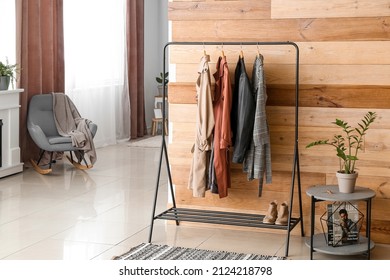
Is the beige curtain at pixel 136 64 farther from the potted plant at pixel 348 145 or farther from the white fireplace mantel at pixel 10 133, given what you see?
the potted plant at pixel 348 145

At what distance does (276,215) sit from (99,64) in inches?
201

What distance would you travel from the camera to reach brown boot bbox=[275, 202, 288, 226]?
4.54 meters

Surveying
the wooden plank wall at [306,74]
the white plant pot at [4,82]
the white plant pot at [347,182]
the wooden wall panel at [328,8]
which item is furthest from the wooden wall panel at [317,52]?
the white plant pot at [4,82]

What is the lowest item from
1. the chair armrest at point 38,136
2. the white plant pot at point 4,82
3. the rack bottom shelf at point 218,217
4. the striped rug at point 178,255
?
the striped rug at point 178,255

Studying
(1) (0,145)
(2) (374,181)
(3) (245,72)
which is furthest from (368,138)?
(1) (0,145)

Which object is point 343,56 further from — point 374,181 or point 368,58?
point 374,181

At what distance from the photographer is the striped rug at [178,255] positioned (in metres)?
4.28

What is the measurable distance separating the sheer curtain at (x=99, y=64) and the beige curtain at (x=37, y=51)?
0.81 feet

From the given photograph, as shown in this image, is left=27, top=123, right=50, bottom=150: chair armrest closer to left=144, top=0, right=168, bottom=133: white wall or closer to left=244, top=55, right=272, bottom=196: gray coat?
left=244, top=55, right=272, bottom=196: gray coat

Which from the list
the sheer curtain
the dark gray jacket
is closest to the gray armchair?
the sheer curtain

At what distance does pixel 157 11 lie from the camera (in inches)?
428

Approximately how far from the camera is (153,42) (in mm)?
10812

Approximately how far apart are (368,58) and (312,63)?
364mm

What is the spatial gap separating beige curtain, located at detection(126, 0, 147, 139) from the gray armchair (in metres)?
2.45
